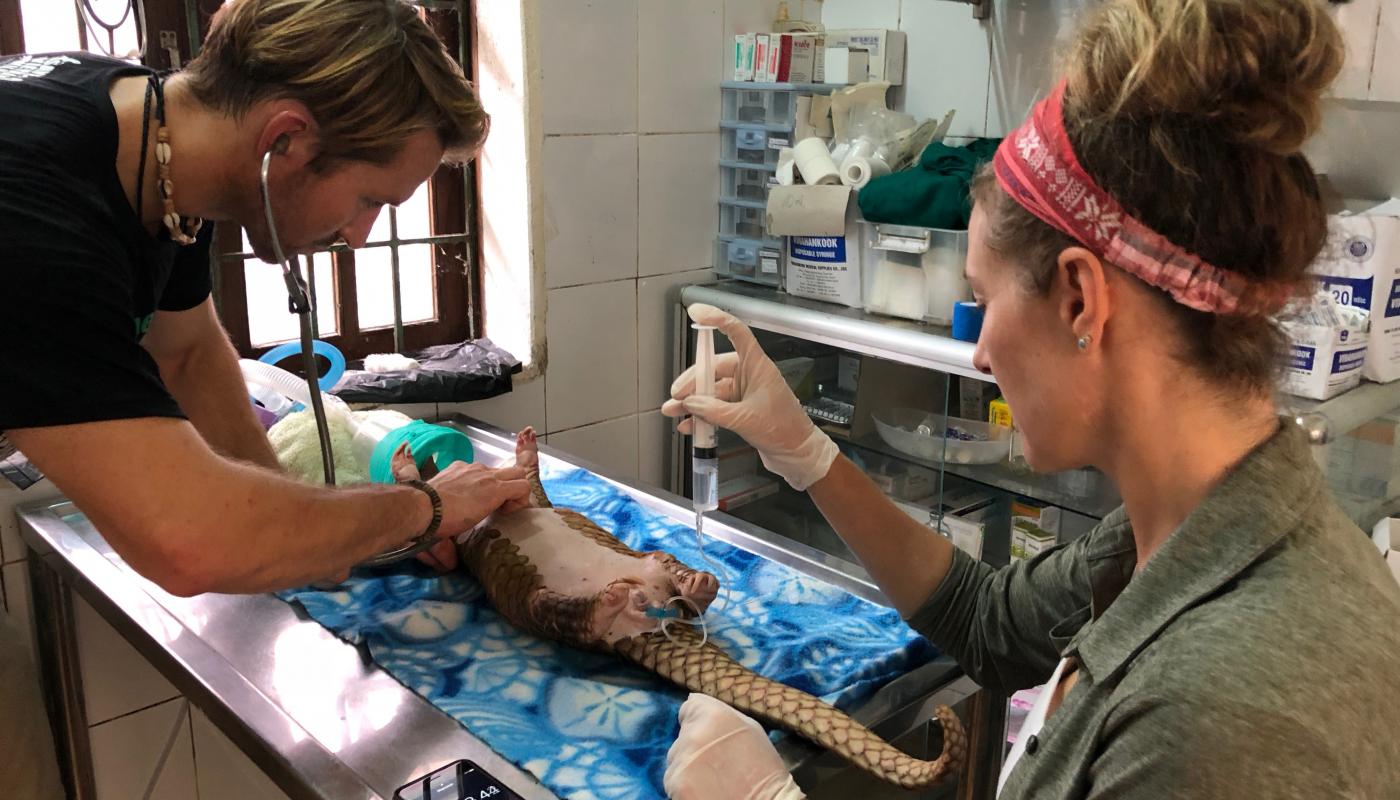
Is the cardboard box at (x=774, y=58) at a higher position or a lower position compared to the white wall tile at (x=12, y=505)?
higher

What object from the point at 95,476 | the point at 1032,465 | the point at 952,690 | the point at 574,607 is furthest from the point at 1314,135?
the point at 95,476

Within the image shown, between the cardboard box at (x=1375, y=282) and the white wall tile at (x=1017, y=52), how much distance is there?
76 centimetres

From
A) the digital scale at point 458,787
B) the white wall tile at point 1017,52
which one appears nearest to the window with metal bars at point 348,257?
the white wall tile at point 1017,52

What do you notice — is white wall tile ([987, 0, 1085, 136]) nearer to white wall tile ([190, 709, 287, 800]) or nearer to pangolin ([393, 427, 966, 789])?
pangolin ([393, 427, 966, 789])

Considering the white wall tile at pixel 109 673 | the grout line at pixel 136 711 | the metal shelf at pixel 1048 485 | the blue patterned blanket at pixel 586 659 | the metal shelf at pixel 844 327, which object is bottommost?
the grout line at pixel 136 711

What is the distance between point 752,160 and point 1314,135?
1.95 meters

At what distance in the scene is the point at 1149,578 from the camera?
807 mm

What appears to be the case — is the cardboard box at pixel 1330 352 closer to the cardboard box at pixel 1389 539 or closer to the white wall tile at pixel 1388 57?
the cardboard box at pixel 1389 539

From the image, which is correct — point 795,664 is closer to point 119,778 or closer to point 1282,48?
point 1282,48

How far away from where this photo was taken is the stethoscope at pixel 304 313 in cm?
116

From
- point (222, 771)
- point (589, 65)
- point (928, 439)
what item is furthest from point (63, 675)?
point (928, 439)

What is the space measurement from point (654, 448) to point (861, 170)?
0.90 m

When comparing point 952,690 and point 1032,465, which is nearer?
point 1032,465

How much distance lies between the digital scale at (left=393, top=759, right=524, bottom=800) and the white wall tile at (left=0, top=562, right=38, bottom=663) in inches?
44.1
